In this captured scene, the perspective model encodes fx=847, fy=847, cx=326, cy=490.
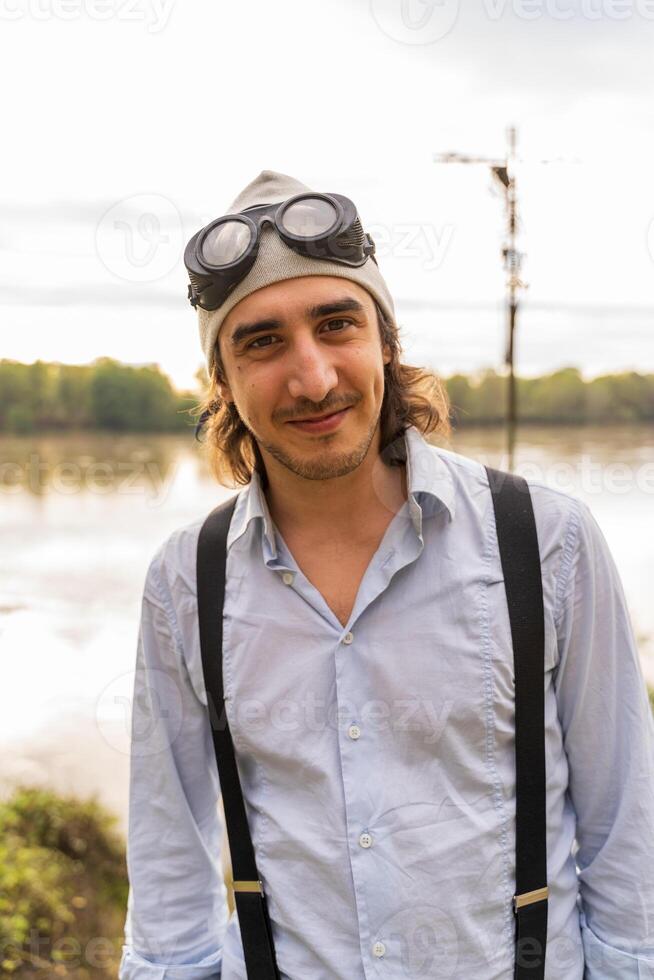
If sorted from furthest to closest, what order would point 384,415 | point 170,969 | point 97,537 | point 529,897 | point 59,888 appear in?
point 97,537 → point 59,888 → point 384,415 → point 170,969 → point 529,897

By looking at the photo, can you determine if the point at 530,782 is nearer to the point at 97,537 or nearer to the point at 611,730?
the point at 611,730

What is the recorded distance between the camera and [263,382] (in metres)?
1.47

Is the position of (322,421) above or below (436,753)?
above

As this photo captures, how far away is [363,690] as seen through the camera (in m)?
1.39

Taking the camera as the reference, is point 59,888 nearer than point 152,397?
Yes

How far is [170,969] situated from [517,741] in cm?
81

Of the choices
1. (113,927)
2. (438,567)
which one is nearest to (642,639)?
(113,927)

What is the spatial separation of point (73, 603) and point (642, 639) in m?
2.67

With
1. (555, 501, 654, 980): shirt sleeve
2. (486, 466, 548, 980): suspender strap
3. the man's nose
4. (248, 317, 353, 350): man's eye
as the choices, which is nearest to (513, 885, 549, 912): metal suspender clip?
(486, 466, 548, 980): suspender strap

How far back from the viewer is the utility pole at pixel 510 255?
3.39 meters

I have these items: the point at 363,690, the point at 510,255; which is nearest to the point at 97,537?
the point at 510,255

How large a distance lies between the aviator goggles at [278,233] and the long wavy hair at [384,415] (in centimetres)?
14

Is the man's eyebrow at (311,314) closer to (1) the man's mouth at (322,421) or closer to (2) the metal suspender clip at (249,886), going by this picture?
(1) the man's mouth at (322,421)

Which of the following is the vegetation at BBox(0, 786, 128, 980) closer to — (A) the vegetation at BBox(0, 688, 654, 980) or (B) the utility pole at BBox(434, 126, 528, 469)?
(A) the vegetation at BBox(0, 688, 654, 980)
